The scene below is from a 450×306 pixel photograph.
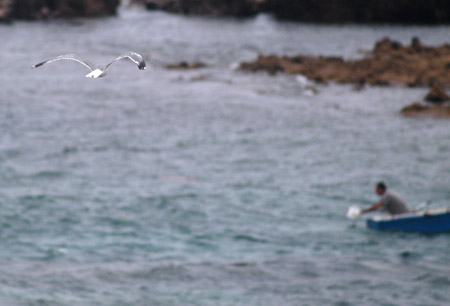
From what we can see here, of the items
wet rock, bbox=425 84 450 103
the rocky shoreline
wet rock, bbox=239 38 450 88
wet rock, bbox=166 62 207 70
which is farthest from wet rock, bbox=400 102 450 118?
wet rock, bbox=166 62 207 70

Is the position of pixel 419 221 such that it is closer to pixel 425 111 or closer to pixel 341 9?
pixel 425 111

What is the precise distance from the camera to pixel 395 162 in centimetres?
3553

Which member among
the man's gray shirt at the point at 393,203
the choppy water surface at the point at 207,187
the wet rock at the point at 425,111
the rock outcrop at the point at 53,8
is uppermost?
the rock outcrop at the point at 53,8

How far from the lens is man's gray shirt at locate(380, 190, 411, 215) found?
86.3 feet

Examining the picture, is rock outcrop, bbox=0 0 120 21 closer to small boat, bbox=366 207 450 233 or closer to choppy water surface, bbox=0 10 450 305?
choppy water surface, bbox=0 10 450 305

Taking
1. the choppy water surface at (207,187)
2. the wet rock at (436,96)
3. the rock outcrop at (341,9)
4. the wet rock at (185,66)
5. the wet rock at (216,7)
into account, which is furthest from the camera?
the wet rock at (216,7)

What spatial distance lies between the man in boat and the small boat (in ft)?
0.93

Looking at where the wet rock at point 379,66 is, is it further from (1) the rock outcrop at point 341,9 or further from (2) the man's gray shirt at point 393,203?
(1) the rock outcrop at point 341,9

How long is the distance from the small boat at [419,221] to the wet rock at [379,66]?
2589 cm

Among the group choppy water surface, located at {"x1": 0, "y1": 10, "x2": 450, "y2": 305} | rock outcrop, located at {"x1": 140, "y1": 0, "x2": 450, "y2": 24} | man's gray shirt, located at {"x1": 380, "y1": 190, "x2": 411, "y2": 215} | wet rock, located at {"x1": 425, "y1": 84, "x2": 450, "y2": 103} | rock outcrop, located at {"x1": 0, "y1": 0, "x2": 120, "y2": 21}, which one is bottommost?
choppy water surface, located at {"x1": 0, "y1": 10, "x2": 450, "y2": 305}

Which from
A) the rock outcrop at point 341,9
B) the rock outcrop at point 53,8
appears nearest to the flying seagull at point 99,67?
the rock outcrop at point 53,8

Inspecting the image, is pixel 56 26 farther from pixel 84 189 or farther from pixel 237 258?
pixel 237 258

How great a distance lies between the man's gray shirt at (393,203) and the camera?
26.3 m

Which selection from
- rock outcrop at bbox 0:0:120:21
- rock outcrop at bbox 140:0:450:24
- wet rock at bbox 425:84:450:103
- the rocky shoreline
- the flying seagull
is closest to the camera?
the flying seagull
